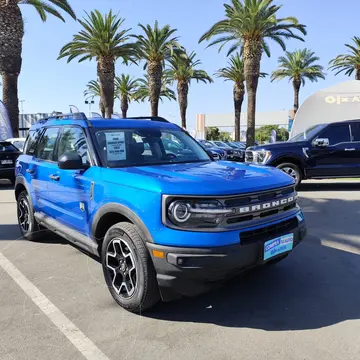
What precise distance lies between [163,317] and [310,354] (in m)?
1.27

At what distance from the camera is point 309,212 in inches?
307

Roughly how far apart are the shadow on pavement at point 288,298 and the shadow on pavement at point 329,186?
6.31 metres

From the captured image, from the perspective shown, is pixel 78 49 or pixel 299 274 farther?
pixel 78 49

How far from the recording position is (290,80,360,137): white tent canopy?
20.5m

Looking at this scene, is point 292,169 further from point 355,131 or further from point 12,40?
point 12,40

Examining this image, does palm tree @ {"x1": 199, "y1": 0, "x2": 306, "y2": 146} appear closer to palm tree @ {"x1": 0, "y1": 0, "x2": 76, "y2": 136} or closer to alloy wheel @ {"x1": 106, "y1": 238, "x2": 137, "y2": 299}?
palm tree @ {"x1": 0, "y1": 0, "x2": 76, "y2": 136}

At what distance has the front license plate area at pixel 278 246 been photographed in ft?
10.9

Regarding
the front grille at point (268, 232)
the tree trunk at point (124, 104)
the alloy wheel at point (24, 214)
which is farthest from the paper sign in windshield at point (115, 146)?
the tree trunk at point (124, 104)

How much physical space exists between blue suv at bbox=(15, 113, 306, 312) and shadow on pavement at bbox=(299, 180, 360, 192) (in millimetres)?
7537

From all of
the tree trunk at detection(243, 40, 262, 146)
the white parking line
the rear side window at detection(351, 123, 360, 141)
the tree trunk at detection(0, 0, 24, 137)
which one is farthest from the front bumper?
the tree trunk at detection(243, 40, 262, 146)

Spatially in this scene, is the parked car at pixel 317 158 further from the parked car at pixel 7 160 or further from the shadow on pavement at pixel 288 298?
the parked car at pixel 7 160

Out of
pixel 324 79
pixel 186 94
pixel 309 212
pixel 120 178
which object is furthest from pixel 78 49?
pixel 324 79

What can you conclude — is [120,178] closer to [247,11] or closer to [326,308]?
[326,308]

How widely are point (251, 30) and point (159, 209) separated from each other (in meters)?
24.8
